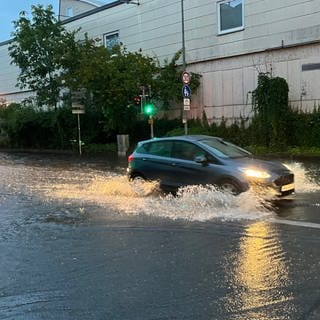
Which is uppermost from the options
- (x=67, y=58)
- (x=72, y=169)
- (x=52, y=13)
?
(x=52, y=13)

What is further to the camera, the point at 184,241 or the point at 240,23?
the point at 240,23

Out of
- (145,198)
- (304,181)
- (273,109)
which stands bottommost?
(304,181)

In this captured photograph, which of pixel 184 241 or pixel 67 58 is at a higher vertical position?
pixel 67 58

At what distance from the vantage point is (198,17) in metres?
30.5

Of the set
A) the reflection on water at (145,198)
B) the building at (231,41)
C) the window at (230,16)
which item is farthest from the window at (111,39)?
the reflection on water at (145,198)

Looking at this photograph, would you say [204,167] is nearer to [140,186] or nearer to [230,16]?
[140,186]

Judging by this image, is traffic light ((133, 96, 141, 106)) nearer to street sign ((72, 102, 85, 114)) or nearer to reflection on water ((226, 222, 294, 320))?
street sign ((72, 102, 85, 114))

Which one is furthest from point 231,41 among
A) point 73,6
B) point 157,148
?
point 73,6

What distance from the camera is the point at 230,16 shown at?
28875 mm

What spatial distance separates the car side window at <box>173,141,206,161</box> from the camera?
483 inches

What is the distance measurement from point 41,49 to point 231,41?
13.3m

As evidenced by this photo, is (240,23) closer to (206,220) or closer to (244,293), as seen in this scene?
(206,220)

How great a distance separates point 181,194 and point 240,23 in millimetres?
18231

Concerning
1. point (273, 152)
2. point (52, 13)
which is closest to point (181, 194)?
point (273, 152)
